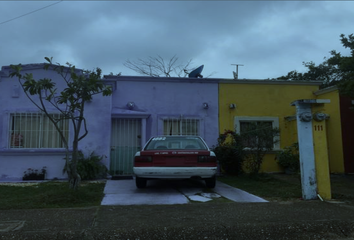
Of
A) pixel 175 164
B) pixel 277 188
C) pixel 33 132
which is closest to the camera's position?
pixel 175 164

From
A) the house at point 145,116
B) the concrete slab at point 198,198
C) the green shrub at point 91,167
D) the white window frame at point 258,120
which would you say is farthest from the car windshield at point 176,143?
the white window frame at point 258,120

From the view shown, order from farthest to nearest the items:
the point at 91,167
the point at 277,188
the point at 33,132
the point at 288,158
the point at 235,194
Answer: the point at 288,158, the point at 33,132, the point at 91,167, the point at 277,188, the point at 235,194

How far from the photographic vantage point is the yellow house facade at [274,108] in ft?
40.0

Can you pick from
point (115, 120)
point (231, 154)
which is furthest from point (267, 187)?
point (115, 120)

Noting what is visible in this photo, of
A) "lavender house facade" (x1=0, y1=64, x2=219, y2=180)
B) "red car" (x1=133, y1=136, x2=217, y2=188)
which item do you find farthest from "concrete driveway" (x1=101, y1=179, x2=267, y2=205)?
"lavender house facade" (x1=0, y1=64, x2=219, y2=180)

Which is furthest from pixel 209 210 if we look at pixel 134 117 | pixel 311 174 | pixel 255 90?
pixel 255 90

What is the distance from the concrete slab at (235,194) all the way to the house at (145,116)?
11.9 feet

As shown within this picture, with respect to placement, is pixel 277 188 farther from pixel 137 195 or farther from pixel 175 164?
pixel 137 195

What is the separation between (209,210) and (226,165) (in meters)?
5.62

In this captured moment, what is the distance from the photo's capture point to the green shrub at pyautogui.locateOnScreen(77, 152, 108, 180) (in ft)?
31.8

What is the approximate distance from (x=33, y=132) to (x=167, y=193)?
203 inches

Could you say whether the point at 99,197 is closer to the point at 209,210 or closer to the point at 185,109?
the point at 209,210

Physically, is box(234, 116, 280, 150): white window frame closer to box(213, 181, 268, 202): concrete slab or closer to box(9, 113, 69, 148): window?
box(213, 181, 268, 202): concrete slab

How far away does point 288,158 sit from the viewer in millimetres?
11688
